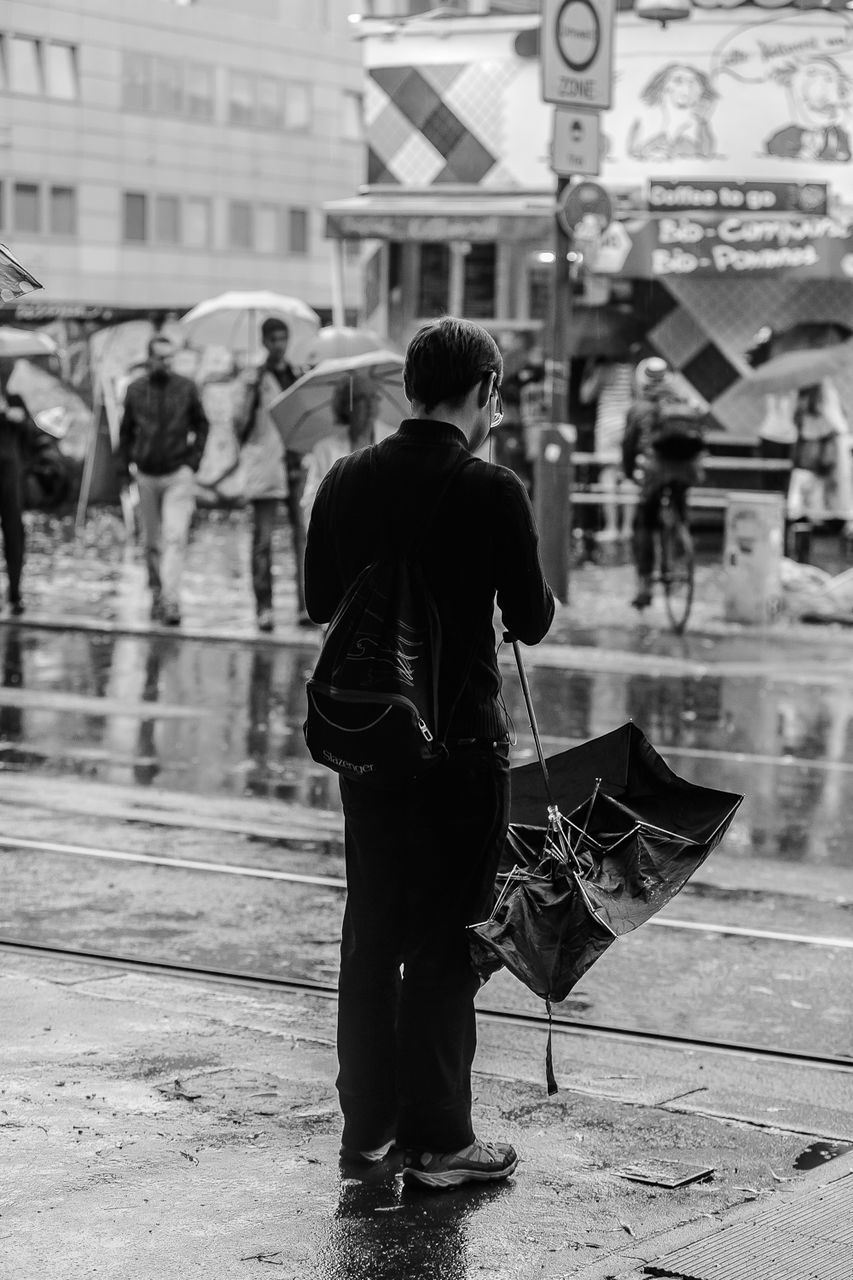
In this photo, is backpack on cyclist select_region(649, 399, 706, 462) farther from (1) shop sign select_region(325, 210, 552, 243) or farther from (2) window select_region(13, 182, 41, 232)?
(2) window select_region(13, 182, 41, 232)

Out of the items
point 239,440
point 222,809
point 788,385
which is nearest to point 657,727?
point 222,809

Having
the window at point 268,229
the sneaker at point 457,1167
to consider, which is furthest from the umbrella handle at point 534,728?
the window at point 268,229

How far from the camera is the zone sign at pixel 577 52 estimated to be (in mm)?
15938

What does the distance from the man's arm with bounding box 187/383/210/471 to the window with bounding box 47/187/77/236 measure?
4611cm

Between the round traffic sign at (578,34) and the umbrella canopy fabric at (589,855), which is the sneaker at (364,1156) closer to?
the umbrella canopy fabric at (589,855)

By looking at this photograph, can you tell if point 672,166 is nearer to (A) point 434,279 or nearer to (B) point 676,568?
(A) point 434,279

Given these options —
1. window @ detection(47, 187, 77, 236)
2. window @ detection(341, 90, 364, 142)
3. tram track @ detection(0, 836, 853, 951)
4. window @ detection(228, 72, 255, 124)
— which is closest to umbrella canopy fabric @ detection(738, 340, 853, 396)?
tram track @ detection(0, 836, 853, 951)

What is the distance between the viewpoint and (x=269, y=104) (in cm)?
6550

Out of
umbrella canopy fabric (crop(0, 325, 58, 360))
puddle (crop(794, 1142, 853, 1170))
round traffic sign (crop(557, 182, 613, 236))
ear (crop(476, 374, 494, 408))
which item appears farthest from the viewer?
umbrella canopy fabric (crop(0, 325, 58, 360))

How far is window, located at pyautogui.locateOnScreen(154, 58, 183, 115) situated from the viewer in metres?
61.8

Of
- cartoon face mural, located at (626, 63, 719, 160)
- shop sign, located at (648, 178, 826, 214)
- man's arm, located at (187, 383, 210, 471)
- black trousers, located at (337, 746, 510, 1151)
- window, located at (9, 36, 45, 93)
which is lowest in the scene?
black trousers, located at (337, 746, 510, 1151)

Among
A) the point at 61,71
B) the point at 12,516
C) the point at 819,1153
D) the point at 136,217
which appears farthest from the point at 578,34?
the point at 136,217

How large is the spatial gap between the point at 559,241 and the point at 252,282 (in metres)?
50.2

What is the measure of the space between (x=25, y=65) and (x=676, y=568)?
155ft
